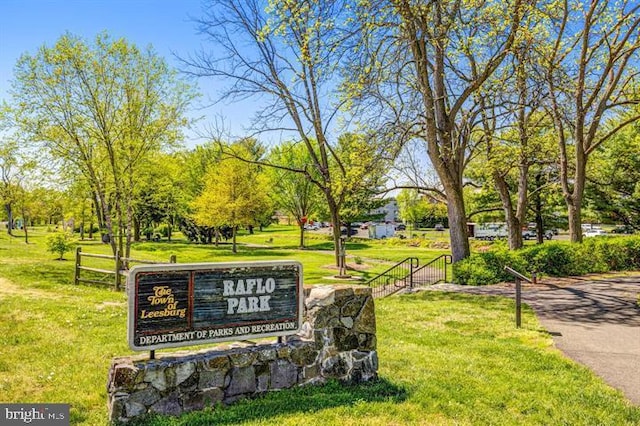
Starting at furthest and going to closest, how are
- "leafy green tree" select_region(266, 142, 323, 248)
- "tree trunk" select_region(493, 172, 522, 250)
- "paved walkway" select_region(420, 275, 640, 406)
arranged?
"leafy green tree" select_region(266, 142, 323, 248) → "tree trunk" select_region(493, 172, 522, 250) → "paved walkway" select_region(420, 275, 640, 406)

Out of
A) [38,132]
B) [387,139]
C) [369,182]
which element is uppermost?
[38,132]

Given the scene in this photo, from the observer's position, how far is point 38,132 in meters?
16.5

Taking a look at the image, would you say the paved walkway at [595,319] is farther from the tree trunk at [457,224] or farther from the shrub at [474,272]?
the tree trunk at [457,224]

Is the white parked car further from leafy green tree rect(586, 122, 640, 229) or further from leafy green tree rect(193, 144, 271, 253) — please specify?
leafy green tree rect(193, 144, 271, 253)

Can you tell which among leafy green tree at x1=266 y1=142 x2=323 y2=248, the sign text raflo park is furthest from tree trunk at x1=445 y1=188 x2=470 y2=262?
leafy green tree at x1=266 y1=142 x2=323 y2=248

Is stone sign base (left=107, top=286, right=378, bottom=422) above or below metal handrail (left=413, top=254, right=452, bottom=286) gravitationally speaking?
above

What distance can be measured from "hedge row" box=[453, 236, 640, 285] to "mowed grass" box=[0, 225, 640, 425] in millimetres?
4523

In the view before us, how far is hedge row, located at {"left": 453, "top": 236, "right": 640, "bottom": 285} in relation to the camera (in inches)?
538

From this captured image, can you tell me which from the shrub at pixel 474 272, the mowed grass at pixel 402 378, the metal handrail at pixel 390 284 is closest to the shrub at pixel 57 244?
the mowed grass at pixel 402 378

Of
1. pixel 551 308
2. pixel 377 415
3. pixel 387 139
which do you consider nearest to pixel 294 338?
pixel 377 415

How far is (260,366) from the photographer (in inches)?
179

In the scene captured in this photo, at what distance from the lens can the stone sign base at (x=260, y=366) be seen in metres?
3.94

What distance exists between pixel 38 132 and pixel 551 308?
60.9ft

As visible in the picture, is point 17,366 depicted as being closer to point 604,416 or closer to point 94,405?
point 94,405
